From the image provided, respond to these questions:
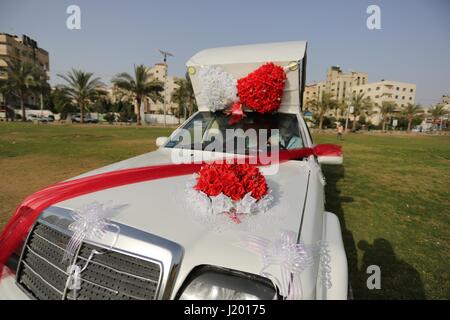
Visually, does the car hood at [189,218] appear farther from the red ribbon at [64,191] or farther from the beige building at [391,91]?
the beige building at [391,91]

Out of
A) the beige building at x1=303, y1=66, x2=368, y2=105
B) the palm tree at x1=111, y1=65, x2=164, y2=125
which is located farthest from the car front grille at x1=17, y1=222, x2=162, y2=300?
the beige building at x1=303, y1=66, x2=368, y2=105

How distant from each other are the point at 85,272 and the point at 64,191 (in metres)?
0.74

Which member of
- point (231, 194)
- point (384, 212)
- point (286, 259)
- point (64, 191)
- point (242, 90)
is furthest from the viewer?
point (384, 212)

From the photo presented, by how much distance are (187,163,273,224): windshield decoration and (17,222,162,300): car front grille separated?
0.53 meters

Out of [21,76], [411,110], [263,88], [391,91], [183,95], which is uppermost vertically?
[391,91]

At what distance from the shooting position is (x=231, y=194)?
172 centimetres

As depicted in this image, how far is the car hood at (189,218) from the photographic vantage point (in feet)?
4.29

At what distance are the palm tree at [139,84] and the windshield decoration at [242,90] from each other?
3897cm

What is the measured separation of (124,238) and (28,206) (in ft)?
3.15

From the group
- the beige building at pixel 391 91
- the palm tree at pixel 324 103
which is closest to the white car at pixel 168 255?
the palm tree at pixel 324 103

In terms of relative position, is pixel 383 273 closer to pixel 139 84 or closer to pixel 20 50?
pixel 139 84

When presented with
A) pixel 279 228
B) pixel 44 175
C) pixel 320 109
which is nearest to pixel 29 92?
pixel 44 175

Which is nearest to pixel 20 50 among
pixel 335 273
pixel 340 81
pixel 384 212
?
pixel 384 212

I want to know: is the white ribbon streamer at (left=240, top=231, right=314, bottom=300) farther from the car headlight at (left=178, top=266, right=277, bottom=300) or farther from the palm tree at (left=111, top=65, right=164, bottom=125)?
the palm tree at (left=111, top=65, right=164, bottom=125)
